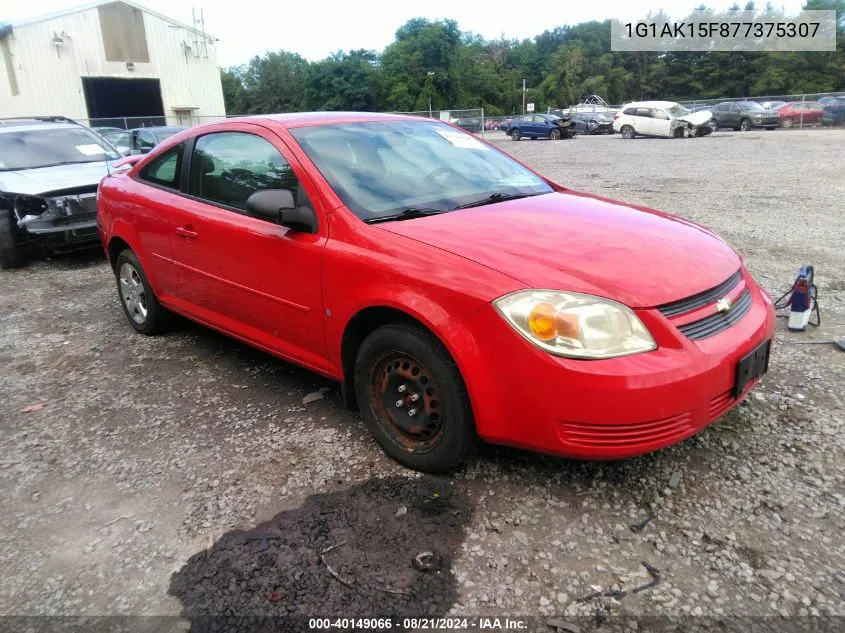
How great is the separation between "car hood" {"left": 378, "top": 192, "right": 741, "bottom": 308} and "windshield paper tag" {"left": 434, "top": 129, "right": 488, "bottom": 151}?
2.56 feet

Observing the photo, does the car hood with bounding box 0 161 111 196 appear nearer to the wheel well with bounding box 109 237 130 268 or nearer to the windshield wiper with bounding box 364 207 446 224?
the wheel well with bounding box 109 237 130 268

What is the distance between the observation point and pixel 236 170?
3.78m

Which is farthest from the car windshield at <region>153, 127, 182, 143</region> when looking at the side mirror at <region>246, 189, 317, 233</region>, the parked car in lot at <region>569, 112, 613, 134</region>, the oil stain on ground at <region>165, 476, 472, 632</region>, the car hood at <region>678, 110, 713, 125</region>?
the parked car in lot at <region>569, 112, 613, 134</region>

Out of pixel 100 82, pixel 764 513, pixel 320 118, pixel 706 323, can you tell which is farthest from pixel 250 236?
pixel 100 82

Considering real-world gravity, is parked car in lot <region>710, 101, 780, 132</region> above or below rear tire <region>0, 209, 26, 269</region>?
above

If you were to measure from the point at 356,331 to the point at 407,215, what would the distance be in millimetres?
625

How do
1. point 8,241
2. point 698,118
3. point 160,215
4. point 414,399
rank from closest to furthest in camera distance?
point 414,399, point 160,215, point 8,241, point 698,118

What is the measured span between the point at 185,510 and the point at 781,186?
38.6ft

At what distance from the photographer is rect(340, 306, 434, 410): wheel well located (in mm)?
2893

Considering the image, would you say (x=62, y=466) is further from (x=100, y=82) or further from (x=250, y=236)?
(x=100, y=82)

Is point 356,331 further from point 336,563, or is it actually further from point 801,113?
point 801,113

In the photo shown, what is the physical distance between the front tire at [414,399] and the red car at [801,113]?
34.4 m

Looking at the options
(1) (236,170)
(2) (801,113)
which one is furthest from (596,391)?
(2) (801,113)

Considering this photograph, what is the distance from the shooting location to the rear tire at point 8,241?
7.39 meters
